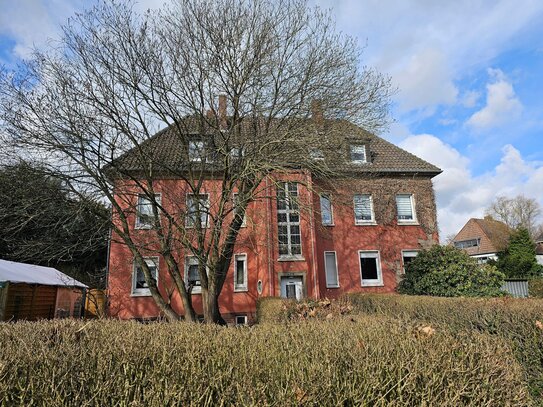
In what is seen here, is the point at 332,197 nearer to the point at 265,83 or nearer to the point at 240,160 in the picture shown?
the point at 240,160

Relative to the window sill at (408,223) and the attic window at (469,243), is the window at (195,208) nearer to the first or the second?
the window sill at (408,223)

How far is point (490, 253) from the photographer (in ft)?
133

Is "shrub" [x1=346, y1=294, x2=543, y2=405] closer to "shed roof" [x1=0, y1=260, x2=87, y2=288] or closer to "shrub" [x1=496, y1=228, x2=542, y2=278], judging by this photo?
"shed roof" [x1=0, y1=260, x2=87, y2=288]

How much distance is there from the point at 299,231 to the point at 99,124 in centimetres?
1065

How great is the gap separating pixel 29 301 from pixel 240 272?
363 inches


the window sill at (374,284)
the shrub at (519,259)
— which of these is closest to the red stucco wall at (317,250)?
the window sill at (374,284)

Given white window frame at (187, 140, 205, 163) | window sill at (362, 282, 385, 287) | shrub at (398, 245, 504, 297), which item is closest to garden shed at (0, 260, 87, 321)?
white window frame at (187, 140, 205, 163)

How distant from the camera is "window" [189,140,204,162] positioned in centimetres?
1064

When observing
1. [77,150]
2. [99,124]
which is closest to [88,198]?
[77,150]

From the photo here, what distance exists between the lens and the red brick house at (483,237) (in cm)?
3873

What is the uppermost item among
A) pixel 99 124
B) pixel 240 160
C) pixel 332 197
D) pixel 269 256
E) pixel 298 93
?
pixel 298 93

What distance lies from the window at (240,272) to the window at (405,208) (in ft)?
28.9

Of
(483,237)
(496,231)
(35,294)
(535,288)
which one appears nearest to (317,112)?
(535,288)

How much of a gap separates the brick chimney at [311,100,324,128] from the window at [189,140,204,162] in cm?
354
